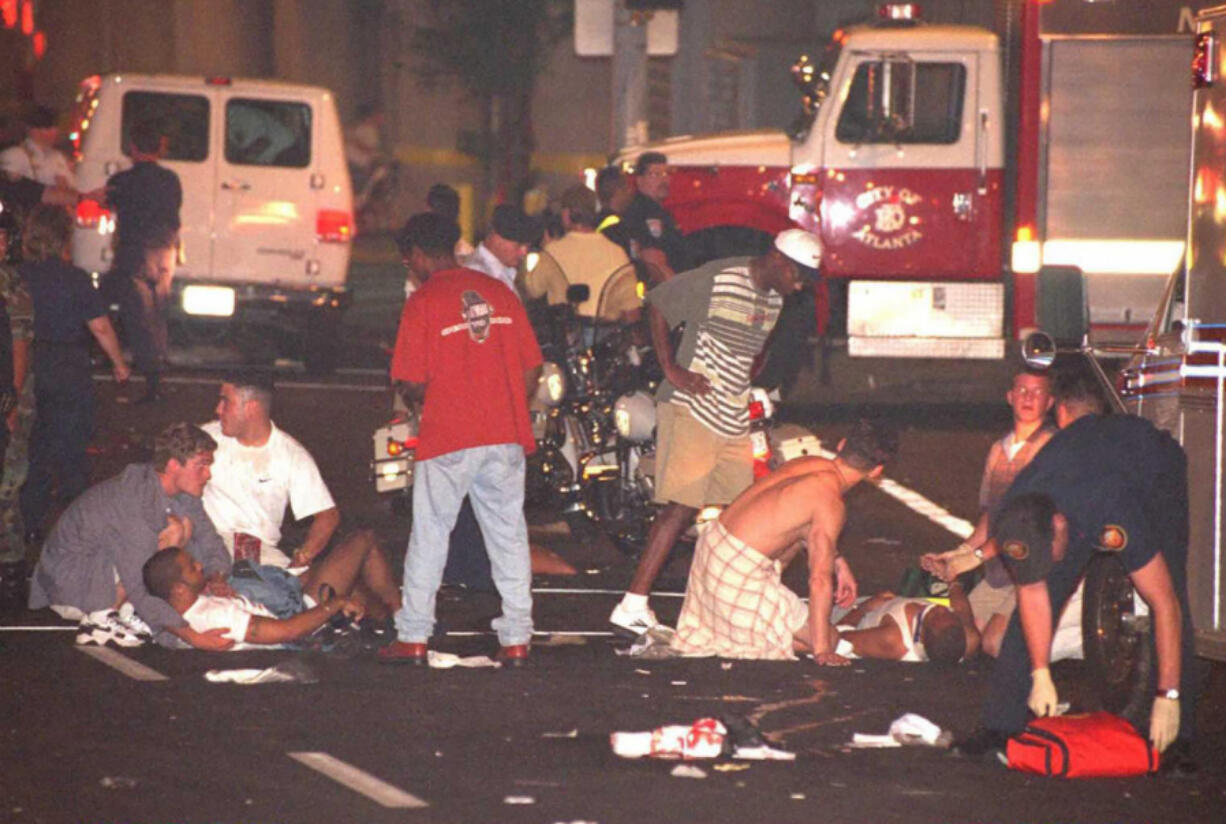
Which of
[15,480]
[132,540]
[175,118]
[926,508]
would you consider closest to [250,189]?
[175,118]

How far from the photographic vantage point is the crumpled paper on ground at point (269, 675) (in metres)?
8.39

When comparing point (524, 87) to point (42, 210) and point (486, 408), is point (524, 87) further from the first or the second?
point (486, 408)

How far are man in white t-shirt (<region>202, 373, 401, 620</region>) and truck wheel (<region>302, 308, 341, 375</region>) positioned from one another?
8.91m

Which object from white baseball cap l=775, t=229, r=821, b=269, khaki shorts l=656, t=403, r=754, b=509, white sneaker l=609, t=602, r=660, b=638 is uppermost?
white baseball cap l=775, t=229, r=821, b=269

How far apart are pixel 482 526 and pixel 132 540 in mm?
1418

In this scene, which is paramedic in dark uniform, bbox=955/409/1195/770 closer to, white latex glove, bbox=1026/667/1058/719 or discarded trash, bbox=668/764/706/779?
white latex glove, bbox=1026/667/1058/719

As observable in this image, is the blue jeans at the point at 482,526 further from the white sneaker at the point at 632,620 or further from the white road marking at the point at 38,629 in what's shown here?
the white road marking at the point at 38,629

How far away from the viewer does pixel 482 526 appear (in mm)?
8945

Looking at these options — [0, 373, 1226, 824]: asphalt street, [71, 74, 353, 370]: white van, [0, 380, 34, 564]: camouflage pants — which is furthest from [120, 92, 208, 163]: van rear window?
[0, 373, 1226, 824]: asphalt street

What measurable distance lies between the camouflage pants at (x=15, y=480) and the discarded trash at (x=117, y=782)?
339 cm

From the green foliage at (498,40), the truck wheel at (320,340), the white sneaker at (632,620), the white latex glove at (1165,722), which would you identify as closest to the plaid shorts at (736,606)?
the white sneaker at (632,620)

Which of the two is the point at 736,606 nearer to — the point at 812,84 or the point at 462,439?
the point at 462,439

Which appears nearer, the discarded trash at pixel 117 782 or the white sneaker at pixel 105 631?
the discarded trash at pixel 117 782

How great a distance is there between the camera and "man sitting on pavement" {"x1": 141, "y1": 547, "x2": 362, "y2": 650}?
28.6 feet
